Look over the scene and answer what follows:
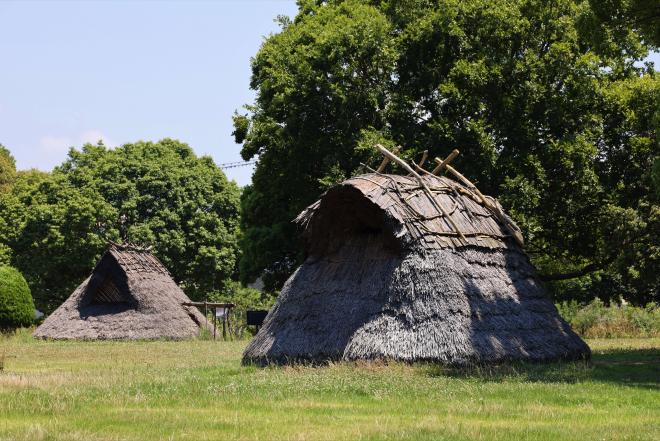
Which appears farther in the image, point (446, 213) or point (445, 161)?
point (445, 161)

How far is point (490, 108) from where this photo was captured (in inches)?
1246

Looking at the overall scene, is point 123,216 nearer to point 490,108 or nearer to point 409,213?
point 490,108

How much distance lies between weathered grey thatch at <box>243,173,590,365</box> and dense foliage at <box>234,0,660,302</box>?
8411 millimetres

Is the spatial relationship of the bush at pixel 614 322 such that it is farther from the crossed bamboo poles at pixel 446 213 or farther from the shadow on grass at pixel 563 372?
the shadow on grass at pixel 563 372

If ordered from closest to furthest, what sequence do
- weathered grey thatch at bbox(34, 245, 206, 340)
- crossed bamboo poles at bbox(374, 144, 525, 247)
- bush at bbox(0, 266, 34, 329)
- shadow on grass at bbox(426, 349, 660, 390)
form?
shadow on grass at bbox(426, 349, 660, 390), crossed bamboo poles at bbox(374, 144, 525, 247), weathered grey thatch at bbox(34, 245, 206, 340), bush at bbox(0, 266, 34, 329)

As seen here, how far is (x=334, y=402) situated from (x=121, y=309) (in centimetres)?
2740

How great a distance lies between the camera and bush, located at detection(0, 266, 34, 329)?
41094 mm

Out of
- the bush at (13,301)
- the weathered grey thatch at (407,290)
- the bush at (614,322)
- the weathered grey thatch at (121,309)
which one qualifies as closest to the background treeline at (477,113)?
the bush at (614,322)

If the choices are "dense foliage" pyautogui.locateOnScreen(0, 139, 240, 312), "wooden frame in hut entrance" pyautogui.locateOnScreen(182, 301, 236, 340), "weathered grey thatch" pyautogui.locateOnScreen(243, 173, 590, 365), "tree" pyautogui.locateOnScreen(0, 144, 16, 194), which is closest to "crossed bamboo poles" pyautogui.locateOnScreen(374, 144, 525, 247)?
"weathered grey thatch" pyautogui.locateOnScreen(243, 173, 590, 365)

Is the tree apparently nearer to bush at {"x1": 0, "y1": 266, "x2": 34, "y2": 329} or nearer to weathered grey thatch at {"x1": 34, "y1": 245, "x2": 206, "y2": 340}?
bush at {"x1": 0, "y1": 266, "x2": 34, "y2": 329}

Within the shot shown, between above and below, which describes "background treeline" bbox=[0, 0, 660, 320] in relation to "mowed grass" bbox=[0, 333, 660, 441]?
above

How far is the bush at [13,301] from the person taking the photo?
135 ft

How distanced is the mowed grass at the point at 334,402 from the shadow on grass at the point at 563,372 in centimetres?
3

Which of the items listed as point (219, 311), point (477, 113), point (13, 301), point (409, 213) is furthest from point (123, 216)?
point (409, 213)
